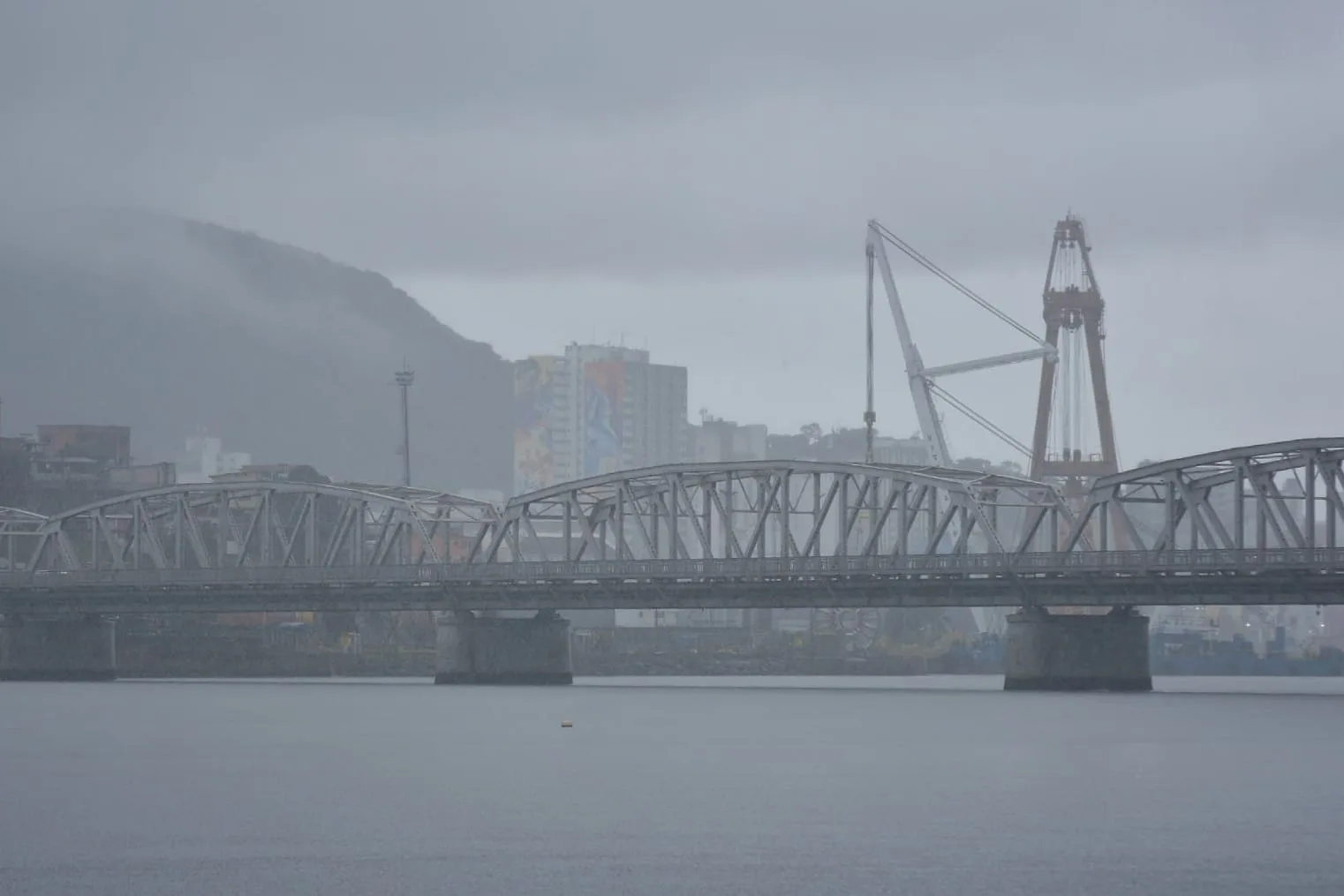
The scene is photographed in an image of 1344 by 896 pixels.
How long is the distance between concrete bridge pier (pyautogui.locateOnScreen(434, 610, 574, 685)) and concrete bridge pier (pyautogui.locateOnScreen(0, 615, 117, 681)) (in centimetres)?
2683

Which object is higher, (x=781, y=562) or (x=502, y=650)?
(x=781, y=562)

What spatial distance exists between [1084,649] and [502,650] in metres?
→ 36.8

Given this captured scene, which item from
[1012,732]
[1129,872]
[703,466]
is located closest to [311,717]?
[1012,732]

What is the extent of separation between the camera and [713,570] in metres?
132

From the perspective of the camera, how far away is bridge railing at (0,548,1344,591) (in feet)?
388

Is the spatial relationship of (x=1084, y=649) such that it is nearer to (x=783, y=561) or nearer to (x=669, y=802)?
(x=783, y=561)

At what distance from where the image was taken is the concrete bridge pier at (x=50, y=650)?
157 m

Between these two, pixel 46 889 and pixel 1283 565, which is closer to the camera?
pixel 46 889

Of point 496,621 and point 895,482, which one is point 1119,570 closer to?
point 895,482

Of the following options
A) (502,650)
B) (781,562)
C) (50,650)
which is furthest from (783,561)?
(50,650)

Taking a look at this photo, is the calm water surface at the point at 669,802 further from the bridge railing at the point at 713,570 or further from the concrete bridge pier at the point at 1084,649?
the concrete bridge pier at the point at 1084,649

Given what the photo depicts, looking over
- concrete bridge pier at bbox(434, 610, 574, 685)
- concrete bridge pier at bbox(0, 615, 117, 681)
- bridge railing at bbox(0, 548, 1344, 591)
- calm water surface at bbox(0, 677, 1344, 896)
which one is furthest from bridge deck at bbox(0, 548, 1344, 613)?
calm water surface at bbox(0, 677, 1344, 896)

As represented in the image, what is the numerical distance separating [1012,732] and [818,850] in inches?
1637

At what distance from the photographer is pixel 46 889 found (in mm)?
47625
